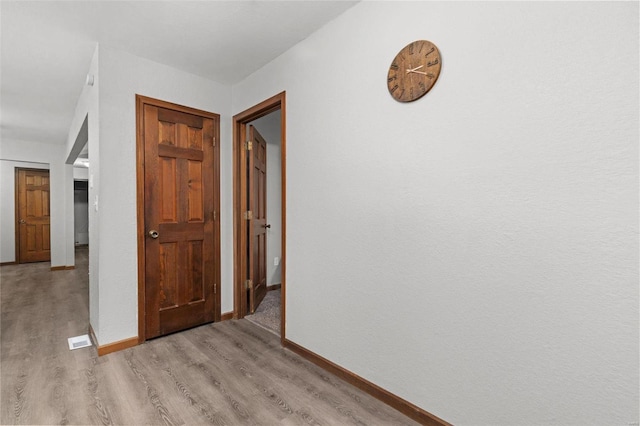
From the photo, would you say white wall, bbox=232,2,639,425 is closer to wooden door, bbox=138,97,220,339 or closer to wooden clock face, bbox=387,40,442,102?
wooden clock face, bbox=387,40,442,102

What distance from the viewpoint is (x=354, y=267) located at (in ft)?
6.67

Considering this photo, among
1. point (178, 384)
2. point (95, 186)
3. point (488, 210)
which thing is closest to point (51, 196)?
point (95, 186)

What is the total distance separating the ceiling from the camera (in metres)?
2.01

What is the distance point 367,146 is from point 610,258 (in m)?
1.27

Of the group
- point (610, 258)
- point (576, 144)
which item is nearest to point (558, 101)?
point (576, 144)

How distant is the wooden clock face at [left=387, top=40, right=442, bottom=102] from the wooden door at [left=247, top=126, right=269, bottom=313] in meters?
1.91

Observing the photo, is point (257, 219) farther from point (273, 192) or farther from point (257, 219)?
point (273, 192)

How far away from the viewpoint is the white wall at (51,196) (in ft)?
19.8

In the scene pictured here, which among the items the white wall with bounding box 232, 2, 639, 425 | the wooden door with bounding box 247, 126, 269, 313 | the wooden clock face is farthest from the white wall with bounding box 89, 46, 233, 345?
the wooden clock face

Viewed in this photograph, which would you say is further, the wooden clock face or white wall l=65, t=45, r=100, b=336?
white wall l=65, t=45, r=100, b=336

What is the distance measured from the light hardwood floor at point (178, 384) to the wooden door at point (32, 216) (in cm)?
466

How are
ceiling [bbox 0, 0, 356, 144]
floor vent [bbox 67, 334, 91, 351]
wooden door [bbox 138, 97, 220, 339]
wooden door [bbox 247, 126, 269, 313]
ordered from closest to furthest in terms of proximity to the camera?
ceiling [bbox 0, 0, 356, 144] → floor vent [bbox 67, 334, 91, 351] → wooden door [bbox 138, 97, 220, 339] → wooden door [bbox 247, 126, 269, 313]

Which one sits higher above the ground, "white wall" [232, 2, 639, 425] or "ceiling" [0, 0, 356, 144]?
"ceiling" [0, 0, 356, 144]

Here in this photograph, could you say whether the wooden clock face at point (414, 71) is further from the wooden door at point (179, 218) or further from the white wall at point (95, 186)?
the white wall at point (95, 186)
